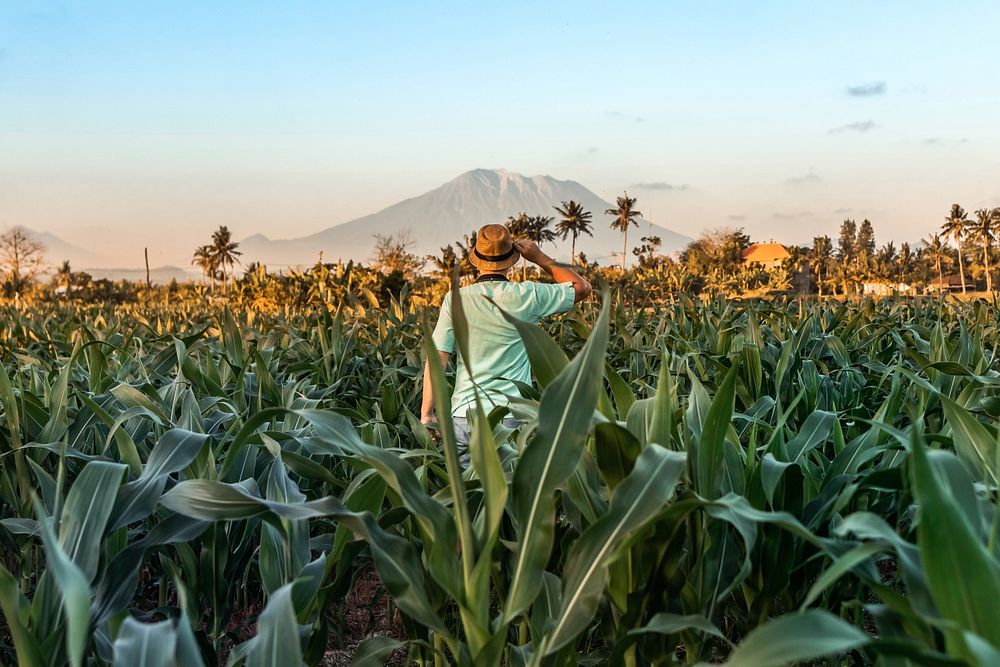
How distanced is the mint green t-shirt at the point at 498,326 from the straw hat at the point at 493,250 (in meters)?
0.09

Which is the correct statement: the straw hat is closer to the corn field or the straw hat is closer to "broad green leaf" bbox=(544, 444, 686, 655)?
the corn field

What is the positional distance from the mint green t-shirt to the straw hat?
0.29ft

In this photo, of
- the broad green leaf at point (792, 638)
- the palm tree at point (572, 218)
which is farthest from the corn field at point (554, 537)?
the palm tree at point (572, 218)

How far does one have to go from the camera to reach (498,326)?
3166mm

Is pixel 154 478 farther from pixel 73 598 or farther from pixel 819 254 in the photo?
pixel 819 254

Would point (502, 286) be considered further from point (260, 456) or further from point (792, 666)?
point (792, 666)

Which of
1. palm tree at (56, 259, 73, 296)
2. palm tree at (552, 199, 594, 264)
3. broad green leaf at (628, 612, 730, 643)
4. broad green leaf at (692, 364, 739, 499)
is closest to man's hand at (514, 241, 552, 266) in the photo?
broad green leaf at (692, 364, 739, 499)

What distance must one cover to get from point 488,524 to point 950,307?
22.2ft

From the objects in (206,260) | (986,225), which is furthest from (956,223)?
(206,260)

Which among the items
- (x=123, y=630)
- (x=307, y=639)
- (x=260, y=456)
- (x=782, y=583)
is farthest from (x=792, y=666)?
(x=260, y=456)

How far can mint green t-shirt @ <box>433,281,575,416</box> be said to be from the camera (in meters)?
3.09

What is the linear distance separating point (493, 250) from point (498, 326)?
1.07 ft

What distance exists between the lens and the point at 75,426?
201 centimetres

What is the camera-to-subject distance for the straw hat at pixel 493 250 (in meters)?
3.13
